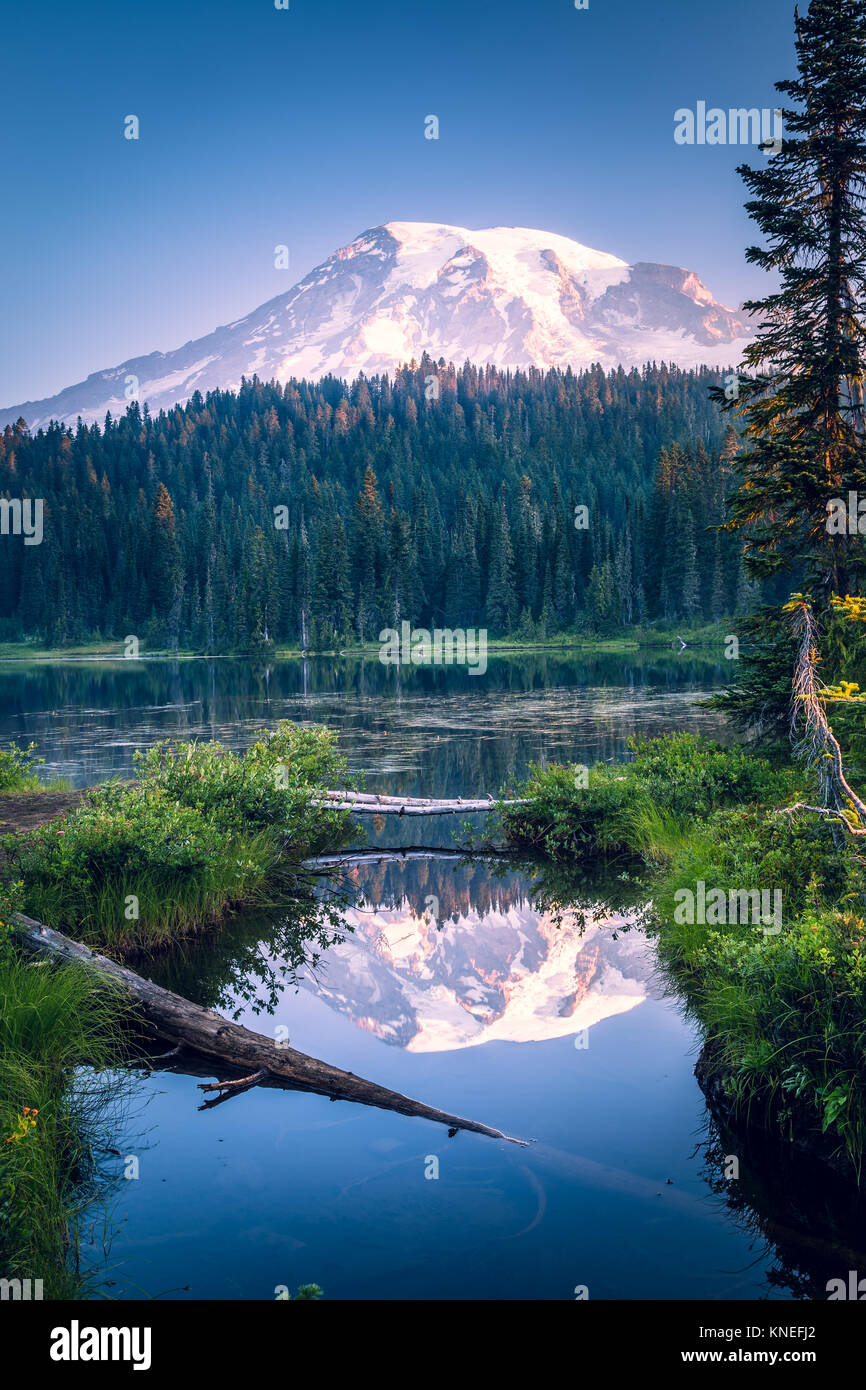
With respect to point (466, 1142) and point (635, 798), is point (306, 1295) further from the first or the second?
point (635, 798)

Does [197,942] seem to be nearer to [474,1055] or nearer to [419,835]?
[474,1055]

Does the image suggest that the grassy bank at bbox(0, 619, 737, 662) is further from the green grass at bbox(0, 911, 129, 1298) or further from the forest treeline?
the green grass at bbox(0, 911, 129, 1298)

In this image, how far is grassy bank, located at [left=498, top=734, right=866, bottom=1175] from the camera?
278 inches

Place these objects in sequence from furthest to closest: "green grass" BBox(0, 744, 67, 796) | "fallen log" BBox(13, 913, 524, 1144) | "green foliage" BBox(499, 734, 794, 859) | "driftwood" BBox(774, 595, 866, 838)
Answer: "green grass" BBox(0, 744, 67, 796) → "green foliage" BBox(499, 734, 794, 859) → "fallen log" BBox(13, 913, 524, 1144) → "driftwood" BBox(774, 595, 866, 838)

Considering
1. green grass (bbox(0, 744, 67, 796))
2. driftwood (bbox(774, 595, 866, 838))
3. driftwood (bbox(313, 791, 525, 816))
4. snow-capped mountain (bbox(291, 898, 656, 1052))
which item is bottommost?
snow-capped mountain (bbox(291, 898, 656, 1052))

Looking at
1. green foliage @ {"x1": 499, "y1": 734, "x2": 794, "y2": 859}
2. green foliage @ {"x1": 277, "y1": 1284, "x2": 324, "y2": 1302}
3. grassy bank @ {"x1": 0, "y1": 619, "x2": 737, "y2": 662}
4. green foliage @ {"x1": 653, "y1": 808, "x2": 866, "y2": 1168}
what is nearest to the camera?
green foliage @ {"x1": 277, "y1": 1284, "x2": 324, "y2": 1302}

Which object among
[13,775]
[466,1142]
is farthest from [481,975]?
[13,775]

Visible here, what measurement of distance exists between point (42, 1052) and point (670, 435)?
18302 centimetres

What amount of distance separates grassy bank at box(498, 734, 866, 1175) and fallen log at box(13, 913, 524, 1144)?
253cm

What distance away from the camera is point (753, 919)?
9.45 m

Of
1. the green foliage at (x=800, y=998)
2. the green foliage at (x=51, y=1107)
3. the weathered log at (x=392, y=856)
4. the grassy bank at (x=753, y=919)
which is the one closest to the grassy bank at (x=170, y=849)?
the weathered log at (x=392, y=856)

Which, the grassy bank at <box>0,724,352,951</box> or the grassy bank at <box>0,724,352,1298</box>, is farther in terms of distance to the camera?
the grassy bank at <box>0,724,352,951</box>

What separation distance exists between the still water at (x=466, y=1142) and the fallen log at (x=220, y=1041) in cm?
17

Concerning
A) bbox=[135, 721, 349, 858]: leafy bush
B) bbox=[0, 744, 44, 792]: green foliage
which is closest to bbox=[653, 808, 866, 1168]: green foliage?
bbox=[135, 721, 349, 858]: leafy bush
